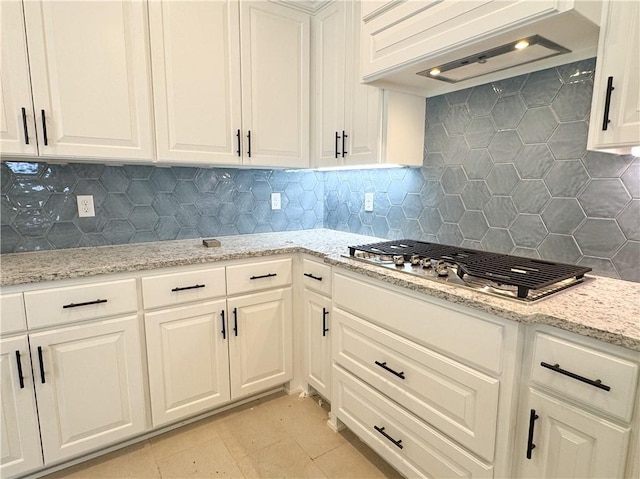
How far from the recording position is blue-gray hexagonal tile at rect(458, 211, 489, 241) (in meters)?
1.78

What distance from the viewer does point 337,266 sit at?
1.76 meters

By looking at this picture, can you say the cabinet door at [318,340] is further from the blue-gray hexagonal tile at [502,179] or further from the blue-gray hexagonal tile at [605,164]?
the blue-gray hexagonal tile at [605,164]

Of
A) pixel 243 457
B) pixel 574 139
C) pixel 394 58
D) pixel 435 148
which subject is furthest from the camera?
pixel 435 148

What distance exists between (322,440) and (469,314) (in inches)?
44.2

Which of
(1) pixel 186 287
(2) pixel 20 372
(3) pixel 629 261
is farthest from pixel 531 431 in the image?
(2) pixel 20 372

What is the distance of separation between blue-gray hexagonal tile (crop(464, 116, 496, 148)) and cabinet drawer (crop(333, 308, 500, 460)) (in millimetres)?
1019

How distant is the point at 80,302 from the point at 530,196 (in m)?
1.99

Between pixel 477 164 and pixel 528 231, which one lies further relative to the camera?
pixel 477 164

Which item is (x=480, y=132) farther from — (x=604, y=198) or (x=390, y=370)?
(x=390, y=370)

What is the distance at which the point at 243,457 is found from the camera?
1.74m

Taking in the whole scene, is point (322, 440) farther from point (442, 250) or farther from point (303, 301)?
point (442, 250)

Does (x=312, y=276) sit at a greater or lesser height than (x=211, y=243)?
lesser

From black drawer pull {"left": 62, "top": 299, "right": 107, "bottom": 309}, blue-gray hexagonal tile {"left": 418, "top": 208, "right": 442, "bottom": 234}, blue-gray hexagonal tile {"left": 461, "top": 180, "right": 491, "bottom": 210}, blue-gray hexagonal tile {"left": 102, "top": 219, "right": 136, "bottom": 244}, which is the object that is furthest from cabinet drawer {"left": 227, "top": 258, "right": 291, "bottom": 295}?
blue-gray hexagonal tile {"left": 461, "top": 180, "right": 491, "bottom": 210}

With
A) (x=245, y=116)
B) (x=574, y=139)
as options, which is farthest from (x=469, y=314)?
(x=245, y=116)
